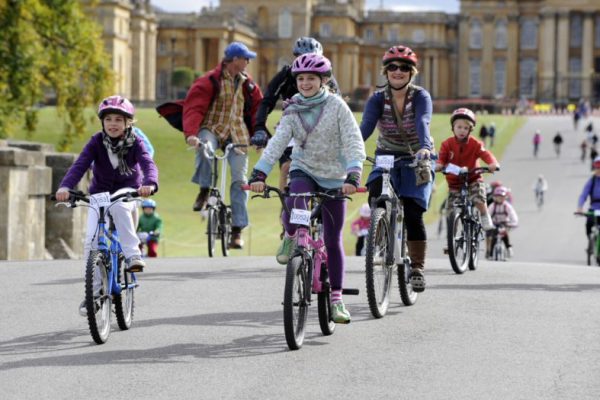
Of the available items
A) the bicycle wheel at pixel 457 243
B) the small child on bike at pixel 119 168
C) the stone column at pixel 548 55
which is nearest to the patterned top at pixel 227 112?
the bicycle wheel at pixel 457 243

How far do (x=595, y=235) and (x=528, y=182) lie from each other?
118 ft

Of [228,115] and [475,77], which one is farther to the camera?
[475,77]

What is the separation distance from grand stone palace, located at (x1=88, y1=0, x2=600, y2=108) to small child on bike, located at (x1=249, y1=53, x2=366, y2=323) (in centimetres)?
13968

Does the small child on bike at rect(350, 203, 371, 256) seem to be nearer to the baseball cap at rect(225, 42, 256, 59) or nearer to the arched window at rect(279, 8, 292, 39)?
the baseball cap at rect(225, 42, 256, 59)

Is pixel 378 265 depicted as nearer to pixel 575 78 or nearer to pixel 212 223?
pixel 212 223

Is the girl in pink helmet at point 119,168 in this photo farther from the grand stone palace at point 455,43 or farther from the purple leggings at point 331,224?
the grand stone palace at point 455,43

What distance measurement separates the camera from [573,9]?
162375 mm

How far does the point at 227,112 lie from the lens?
56.1 ft

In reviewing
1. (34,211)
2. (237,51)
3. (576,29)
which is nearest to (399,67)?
(237,51)

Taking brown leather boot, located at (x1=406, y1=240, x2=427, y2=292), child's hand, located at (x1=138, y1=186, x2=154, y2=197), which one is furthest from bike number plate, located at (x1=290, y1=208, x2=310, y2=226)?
brown leather boot, located at (x1=406, y1=240, x2=427, y2=292)

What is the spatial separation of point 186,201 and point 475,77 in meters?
120

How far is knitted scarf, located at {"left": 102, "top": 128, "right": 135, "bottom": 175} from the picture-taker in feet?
35.7

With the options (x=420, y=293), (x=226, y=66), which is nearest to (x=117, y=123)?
(x=420, y=293)

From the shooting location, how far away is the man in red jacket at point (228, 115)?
1684 centimetres
